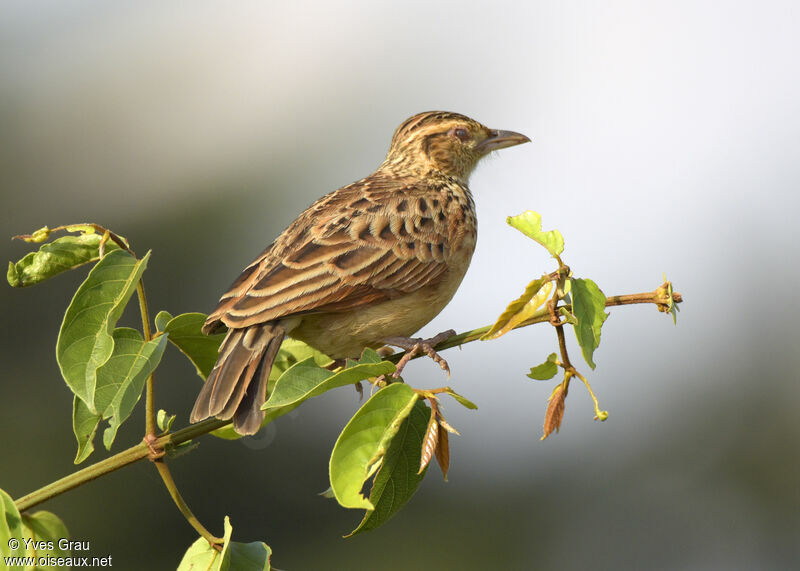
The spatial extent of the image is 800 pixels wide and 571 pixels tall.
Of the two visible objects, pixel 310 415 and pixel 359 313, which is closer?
pixel 359 313

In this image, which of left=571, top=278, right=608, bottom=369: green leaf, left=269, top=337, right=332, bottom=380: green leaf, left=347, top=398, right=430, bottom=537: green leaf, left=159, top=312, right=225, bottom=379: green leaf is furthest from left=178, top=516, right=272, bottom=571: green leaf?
left=571, top=278, right=608, bottom=369: green leaf

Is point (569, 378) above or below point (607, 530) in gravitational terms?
above

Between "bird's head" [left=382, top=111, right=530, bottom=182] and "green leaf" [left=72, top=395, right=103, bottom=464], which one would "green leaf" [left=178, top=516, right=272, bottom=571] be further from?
"bird's head" [left=382, top=111, right=530, bottom=182]

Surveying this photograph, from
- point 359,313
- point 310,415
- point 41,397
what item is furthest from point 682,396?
point 359,313

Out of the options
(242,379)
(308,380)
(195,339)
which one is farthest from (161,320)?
→ (308,380)

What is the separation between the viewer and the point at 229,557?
2.75m

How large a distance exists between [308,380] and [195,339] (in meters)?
1.04

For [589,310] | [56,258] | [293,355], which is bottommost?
[293,355]

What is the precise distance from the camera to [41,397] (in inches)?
402

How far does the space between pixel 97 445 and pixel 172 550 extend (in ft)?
5.35

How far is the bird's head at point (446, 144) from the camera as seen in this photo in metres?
5.75

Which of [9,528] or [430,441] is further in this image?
[9,528]

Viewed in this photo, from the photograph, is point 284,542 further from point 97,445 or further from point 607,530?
point 607,530

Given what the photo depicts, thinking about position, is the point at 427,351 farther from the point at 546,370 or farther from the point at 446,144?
the point at 446,144
